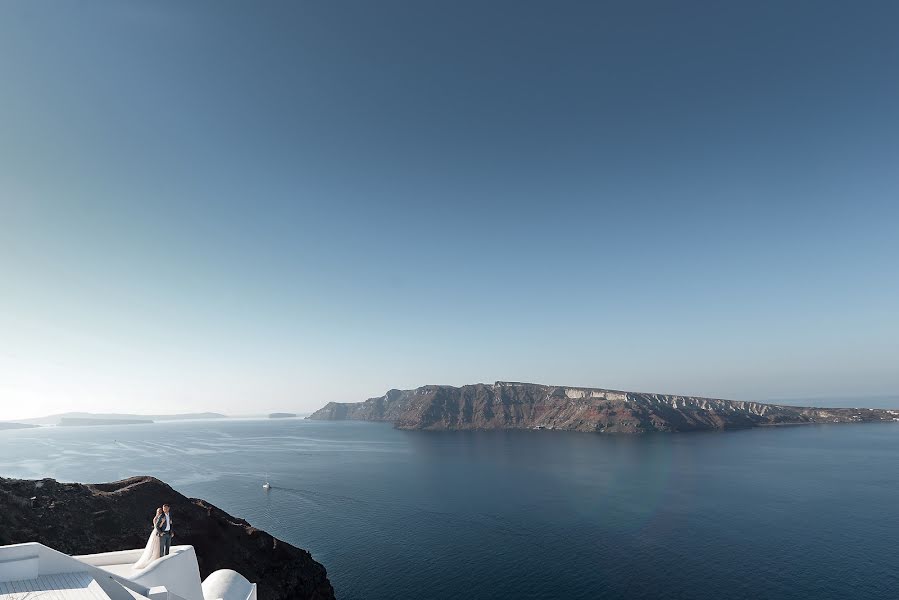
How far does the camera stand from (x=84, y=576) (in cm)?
2030

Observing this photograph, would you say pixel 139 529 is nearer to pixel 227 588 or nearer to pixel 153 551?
pixel 227 588

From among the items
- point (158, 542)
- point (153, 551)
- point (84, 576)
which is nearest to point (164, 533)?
point (158, 542)

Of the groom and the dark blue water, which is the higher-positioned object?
the groom

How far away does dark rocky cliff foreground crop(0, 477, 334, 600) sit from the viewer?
1674 inches

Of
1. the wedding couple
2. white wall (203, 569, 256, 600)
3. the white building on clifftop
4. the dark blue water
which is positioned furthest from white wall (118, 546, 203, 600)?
the dark blue water

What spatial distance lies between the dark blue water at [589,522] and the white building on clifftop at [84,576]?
4347 cm

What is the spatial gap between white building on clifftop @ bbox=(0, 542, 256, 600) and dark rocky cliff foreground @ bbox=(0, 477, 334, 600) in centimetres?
2517

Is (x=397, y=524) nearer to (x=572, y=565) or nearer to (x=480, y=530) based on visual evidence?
(x=480, y=530)

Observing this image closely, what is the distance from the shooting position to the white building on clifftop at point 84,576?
1853 cm

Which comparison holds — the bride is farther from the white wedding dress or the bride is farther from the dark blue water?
the dark blue water

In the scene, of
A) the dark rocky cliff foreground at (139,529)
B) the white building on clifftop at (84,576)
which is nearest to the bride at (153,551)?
the white building on clifftop at (84,576)

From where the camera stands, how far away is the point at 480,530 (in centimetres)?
8744

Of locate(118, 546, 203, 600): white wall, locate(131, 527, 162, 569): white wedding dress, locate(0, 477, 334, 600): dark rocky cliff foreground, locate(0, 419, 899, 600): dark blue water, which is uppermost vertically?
locate(131, 527, 162, 569): white wedding dress

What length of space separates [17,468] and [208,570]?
21682cm
